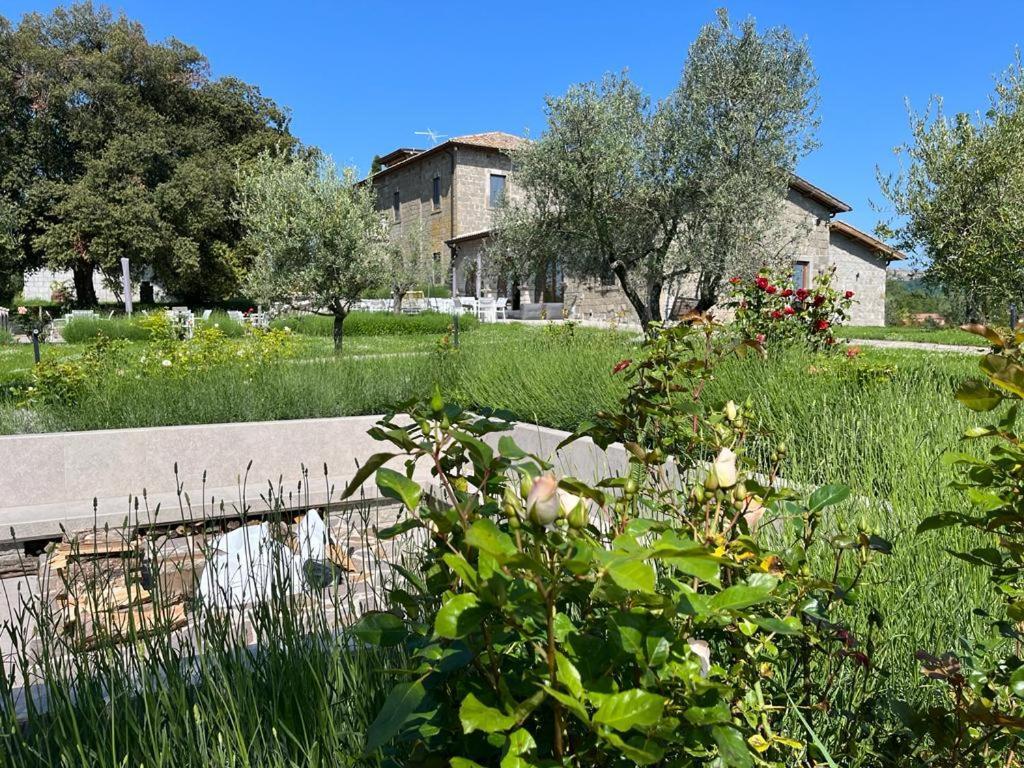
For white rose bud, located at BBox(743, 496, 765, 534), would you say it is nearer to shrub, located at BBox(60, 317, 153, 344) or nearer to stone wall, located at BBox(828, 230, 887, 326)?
shrub, located at BBox(60, 317, 153, 344)

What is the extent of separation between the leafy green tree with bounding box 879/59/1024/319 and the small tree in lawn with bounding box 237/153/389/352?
889 cm

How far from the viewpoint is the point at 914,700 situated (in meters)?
1.38

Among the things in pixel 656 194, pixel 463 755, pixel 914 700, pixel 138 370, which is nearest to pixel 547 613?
pixel 463 755

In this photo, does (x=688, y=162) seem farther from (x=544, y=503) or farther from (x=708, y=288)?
(x=544, y=503)

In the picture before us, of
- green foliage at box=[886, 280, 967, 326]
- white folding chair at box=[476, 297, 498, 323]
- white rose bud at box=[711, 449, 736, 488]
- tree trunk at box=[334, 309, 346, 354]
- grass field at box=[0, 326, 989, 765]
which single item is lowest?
→ grass field at box=[0, 326, 989, 765]

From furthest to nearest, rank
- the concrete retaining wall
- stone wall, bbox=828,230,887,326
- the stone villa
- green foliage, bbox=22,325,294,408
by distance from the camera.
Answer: stone wall, bbox=828,230,887,326 → the stone villa → green foliage, bbox=22,325,294,408 → the concrete retaining wall

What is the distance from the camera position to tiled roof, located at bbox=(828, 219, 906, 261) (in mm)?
22969

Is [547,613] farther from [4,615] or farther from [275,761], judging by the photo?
[4,615]

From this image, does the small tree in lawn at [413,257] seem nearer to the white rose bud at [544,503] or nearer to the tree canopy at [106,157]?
the tree canopy at [106,157]

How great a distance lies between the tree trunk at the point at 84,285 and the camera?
26.2 meters

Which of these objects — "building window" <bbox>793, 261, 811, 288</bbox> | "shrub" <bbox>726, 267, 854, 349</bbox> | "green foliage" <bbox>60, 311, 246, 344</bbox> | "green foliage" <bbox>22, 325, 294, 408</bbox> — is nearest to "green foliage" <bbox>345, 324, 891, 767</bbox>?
"shrub" <bbox>726, 267, 854, 349</bbox>

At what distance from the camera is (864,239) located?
77.1ft

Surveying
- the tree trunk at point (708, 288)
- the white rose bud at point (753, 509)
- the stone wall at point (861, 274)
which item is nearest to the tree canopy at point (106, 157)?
the tree trunk at point (708, 288)

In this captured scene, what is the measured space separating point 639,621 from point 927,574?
56.4 inches
